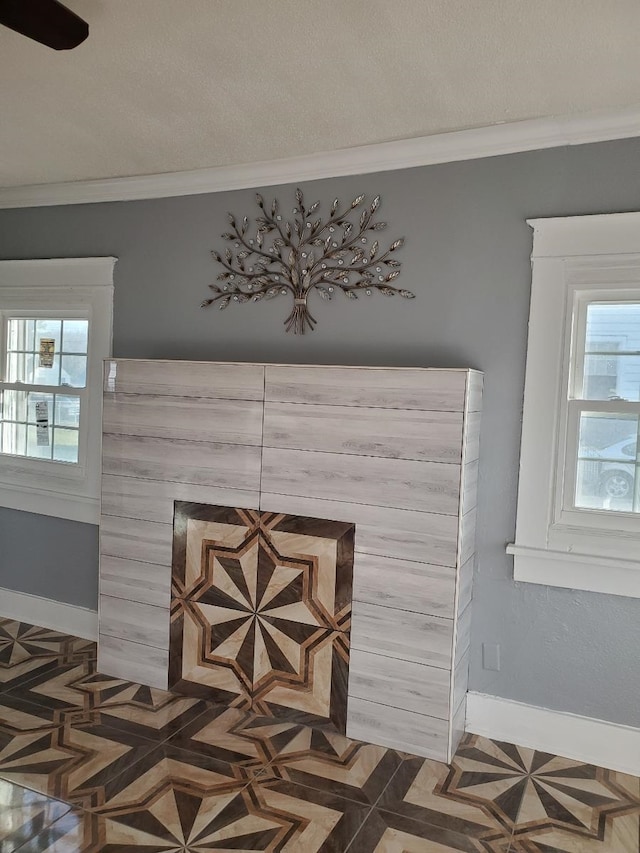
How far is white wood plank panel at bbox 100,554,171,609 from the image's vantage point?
11.2ft

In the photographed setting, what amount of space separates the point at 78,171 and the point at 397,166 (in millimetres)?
1760

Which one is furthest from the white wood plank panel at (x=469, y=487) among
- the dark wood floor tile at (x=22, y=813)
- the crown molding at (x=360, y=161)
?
the dark wood floor tile at (x=22, y=813)

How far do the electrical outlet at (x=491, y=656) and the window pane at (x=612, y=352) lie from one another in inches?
45.6

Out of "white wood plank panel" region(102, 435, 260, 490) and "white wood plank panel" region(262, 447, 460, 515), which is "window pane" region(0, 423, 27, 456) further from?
"white wood plank panel" region(262, 447, 460, 515)

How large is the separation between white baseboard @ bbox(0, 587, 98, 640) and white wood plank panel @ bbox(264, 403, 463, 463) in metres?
1.81

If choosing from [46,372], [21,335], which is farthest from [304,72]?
[21,335]

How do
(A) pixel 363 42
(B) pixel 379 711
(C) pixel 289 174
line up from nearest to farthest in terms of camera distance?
(A) pixel 363 42
(B) pixel 379 711
(C) pixel 289 174

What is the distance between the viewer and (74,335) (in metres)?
4.13

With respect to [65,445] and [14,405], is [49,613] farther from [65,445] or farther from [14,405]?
[14,405]

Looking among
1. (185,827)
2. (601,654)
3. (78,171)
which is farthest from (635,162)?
(185,827)

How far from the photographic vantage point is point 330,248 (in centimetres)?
332

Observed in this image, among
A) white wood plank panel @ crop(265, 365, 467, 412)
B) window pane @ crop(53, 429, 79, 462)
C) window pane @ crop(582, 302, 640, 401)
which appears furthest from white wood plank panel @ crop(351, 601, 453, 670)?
window pane @ crop(53, 429, 79, 462)

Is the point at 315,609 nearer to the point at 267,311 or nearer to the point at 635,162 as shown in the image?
the point at 267,311

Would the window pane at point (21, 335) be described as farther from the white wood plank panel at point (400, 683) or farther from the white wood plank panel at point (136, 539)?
the white wood plank panel at point (400, 683)
